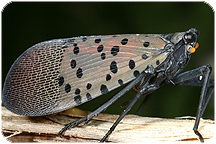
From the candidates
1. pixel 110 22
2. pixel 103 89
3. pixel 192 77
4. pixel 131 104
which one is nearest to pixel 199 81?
pixel 192 77

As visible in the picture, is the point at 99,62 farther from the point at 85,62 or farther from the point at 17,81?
the point at 17,81

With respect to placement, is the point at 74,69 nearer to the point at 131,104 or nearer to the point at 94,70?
the point at 94,70

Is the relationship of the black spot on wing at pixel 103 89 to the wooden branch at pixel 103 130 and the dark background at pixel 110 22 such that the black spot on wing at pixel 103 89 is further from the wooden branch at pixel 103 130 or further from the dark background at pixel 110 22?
the dark background at pixel 110 22

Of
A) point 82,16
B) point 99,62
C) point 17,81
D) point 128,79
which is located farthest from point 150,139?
point 82,16

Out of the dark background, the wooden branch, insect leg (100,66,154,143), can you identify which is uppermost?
the dark background

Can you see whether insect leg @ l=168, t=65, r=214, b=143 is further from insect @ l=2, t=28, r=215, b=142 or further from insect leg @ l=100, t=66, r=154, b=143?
insect leg @ l=100, t=66, r=154, b=143

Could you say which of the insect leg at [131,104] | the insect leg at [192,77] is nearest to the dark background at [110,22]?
the insect leg at [192,77]

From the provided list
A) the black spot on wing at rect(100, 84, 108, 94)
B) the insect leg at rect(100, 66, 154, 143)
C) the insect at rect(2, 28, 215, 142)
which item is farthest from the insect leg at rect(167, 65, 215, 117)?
the black spot on wing at rect(100, 84, 108, 94)
